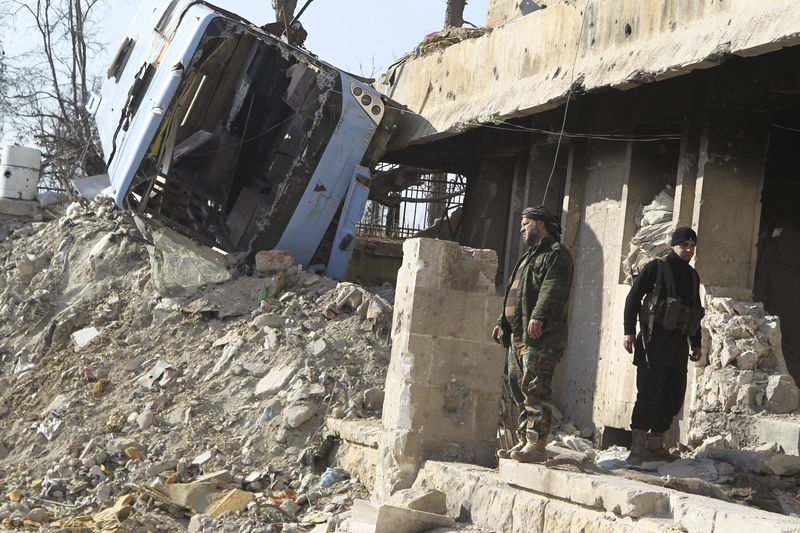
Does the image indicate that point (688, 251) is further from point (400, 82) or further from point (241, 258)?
point (400, 82)

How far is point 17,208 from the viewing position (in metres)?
16.4

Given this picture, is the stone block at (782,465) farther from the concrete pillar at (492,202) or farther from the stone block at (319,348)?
the concrete pillar at (492,202)

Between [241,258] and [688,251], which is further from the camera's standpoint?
[241,258]

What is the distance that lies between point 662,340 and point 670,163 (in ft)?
11.1

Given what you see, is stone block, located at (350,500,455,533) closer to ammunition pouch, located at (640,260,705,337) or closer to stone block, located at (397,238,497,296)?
stone block, located at (397,238,497,296)

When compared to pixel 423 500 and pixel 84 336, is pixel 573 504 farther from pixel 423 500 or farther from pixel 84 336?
pixel 84 336

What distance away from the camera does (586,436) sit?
Result: 9844 millimetres

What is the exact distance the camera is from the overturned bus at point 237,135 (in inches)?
475

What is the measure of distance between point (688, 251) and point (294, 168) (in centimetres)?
635

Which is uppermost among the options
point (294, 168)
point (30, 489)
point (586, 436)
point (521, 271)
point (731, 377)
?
point (294, 168)

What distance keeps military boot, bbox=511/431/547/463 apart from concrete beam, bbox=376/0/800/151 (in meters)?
3.16

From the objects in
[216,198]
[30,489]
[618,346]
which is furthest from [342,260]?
[30,489]

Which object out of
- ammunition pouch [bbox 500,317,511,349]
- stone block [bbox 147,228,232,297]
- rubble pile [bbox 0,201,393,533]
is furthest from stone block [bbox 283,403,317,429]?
stone block [bbox 147,228,232,297]

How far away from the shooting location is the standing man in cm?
701
